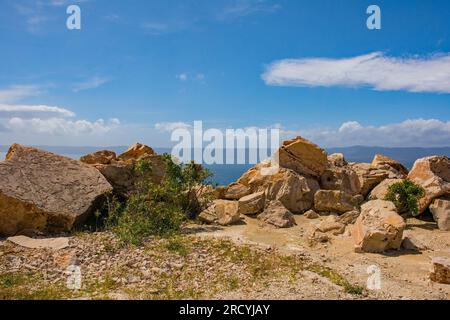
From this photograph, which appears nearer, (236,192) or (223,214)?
(223,214)

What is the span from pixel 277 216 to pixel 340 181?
7.27 m

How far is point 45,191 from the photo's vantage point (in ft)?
61.7

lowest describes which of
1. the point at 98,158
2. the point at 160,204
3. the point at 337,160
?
the point at 160,204

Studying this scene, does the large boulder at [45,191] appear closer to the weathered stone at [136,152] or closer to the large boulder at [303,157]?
the weathered stone at [136,152]

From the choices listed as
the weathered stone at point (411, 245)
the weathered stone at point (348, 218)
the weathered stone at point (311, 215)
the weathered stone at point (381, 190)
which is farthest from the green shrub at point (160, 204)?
the weathered stone at point (381, 190)

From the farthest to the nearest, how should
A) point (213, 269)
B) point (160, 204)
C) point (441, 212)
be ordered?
1. point (441, 212)
2. point (160, 204)
3. point (213, 269)

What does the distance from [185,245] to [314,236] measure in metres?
5.80

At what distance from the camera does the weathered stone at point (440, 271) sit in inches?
536

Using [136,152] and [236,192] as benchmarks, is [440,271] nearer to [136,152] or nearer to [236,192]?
[236,192]

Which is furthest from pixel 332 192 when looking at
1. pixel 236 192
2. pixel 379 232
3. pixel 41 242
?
pixel 41 242

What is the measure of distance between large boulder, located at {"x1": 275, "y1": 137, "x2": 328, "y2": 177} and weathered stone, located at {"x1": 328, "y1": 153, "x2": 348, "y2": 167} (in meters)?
2.09
